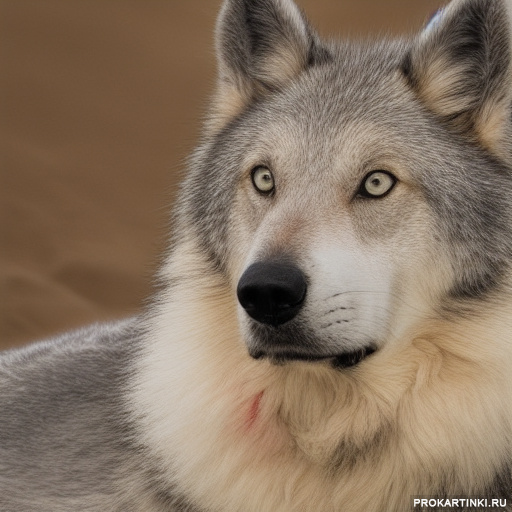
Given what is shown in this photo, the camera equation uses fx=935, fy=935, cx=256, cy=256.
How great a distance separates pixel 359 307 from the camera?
294 centimetres

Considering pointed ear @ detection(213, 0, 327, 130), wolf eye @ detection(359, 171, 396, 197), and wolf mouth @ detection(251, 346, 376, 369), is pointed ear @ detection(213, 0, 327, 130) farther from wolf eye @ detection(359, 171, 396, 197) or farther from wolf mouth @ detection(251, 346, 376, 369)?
wolf mouth @ detection(251, 346, 376, 369)

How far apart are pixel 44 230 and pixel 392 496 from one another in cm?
724

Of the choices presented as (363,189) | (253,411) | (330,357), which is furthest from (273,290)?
(253,411)

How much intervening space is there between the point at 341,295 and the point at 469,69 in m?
1.09

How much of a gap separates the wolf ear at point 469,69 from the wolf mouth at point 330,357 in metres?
0.89

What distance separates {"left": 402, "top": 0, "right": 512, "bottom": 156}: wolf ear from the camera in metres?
3.30

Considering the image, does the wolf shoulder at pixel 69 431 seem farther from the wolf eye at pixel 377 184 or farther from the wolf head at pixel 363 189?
the wolf eye at pixel 377 184

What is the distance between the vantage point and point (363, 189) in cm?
316

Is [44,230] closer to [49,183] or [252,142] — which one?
[49,183]

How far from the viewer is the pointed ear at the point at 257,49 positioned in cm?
366

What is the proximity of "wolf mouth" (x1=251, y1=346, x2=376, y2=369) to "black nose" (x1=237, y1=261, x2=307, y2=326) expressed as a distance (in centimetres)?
15

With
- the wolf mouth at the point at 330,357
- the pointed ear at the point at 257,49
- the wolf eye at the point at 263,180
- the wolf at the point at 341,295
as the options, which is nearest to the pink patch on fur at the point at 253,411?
the wolf at the point at 341,295

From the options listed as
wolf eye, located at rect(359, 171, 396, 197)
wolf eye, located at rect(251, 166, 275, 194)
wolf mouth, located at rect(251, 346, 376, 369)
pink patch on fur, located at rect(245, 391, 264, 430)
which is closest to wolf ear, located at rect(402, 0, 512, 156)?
wolf eye, located at rect(359, 171, 396, 197)

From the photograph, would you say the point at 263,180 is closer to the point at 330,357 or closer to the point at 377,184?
the point at 377,184
